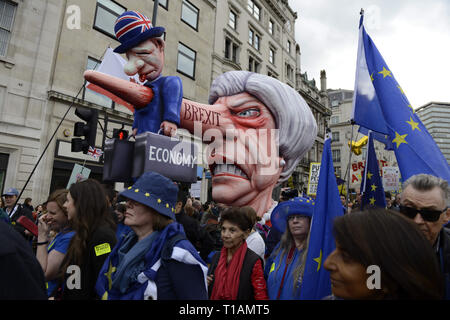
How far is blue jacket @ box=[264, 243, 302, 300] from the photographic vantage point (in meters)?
2.03

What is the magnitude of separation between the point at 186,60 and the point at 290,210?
14.0 meters

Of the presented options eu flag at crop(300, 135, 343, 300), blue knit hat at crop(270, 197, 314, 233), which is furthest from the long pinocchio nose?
eu flag at crop(300, 135, 343, 300)

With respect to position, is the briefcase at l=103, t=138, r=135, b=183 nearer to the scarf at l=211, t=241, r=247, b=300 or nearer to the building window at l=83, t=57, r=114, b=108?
the scarf at l=211, t=241, r=247, b=300

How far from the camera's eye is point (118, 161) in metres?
2.79

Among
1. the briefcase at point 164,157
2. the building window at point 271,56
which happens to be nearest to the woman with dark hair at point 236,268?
the briefcase at point 164,157

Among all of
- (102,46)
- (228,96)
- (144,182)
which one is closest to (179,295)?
(144,182)

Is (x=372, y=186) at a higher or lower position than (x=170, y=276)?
higher

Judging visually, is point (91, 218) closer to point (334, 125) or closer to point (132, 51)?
point (132, 51)

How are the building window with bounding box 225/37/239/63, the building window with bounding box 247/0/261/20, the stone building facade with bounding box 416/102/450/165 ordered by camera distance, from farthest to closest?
the stone building facade with bounding box 416/102/450/165 < the building window with bounding box 247/0/261/20 < the building window with bounding box 225/37/239/63

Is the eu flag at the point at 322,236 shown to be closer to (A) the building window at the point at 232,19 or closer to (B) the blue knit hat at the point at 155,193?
(B) the blue knit hat at the point at 155,193

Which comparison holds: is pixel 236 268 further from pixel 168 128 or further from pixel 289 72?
pixel 289 72

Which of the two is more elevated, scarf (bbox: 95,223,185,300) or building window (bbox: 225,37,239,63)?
building window (bbox: 225,37,239,63)

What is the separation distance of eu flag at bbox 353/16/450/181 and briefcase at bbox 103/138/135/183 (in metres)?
2.08

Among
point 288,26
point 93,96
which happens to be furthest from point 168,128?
point 288,26
